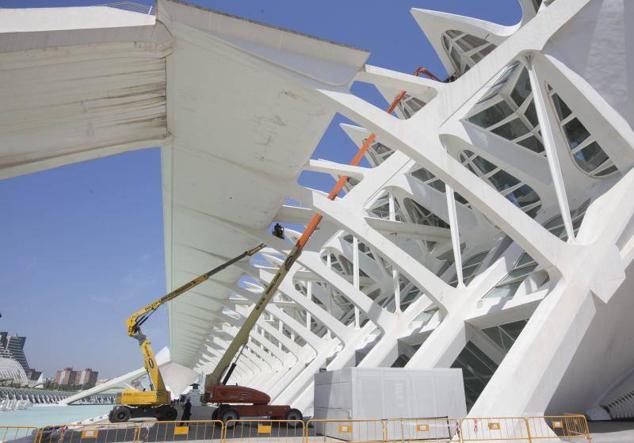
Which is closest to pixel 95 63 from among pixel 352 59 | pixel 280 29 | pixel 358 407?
pixel 280 29

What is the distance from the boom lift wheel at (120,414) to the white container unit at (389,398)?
696cm

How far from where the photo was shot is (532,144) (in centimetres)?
1633

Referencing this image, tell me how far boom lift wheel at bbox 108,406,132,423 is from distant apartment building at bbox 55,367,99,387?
175 metres

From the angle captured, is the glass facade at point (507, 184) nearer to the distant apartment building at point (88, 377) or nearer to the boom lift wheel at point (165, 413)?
the boom lift wheel at point (165, 413)

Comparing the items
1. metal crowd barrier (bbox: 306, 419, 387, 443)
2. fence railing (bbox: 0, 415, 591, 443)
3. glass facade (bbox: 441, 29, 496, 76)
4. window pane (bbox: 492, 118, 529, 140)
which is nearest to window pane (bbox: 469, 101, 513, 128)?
window pane (bbox: 492, 118, 529, 140)

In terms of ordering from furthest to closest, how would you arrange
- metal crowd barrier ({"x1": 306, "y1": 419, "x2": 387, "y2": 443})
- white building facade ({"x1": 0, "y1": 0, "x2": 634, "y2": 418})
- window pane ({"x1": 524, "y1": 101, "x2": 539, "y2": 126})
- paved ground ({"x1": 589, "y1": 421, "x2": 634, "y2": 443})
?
1. window pane ({"x1": 524, "y1": 101, "x2": 539, "y2": 126})
2. metal crowd barrier ({"x1": 306, "y1": 419, "x2": 387, "y2": 443})
3. white building facade ({"x1": 0, "y1": 0, "x2": 634, "y2": 418})
4. paved ground ({"x1": 589, "y1": 421, "x2": 634, "y2": 443})

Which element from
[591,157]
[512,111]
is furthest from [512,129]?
[591,157]

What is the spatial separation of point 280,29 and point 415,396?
916 cm

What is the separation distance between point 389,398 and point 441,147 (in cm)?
626

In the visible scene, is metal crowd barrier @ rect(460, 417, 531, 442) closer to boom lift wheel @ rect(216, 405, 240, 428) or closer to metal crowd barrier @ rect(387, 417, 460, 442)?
metal crowd barrier @ rect(387, 417, 460, 442)

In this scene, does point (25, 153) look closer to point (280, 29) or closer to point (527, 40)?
point (280, 29)

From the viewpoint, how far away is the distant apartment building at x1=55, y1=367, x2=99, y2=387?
533 feet

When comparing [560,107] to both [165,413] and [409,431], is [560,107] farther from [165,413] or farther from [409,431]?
[165,413]

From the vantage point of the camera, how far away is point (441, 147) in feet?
35.6
